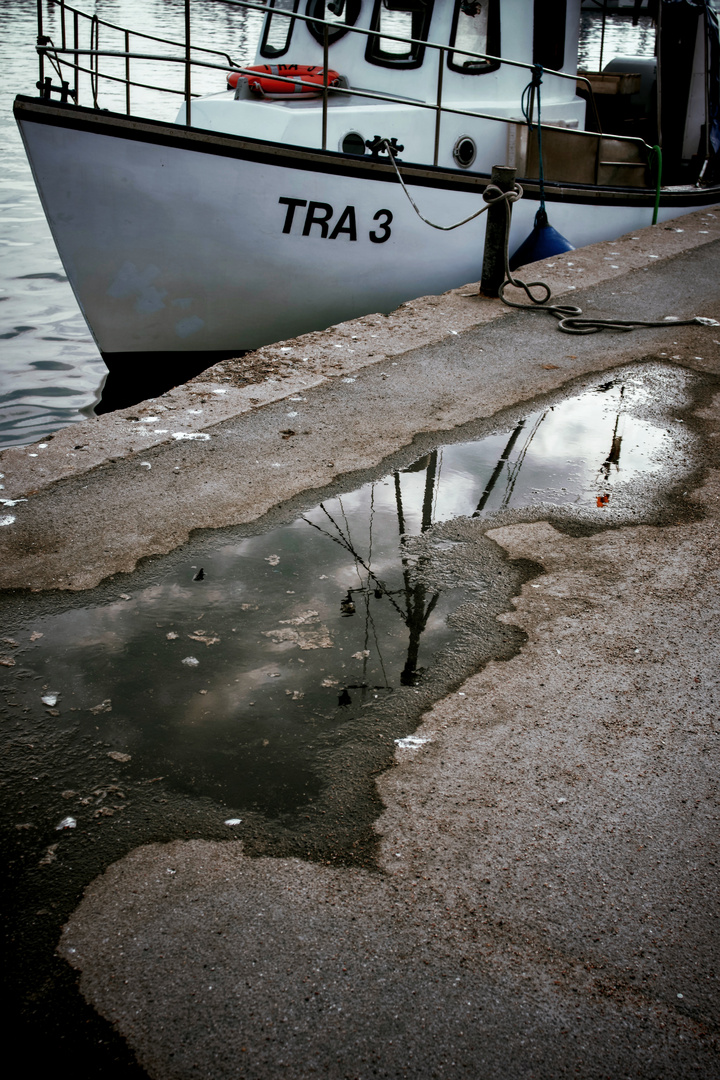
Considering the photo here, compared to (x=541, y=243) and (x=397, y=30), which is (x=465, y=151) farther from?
(x=397, y=30)

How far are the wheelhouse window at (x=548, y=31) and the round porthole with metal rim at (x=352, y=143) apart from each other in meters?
2.17

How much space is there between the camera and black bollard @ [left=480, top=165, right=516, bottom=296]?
5.67m

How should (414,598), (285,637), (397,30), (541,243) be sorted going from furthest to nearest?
(541,243), (397,30), (414,598), (285,637)

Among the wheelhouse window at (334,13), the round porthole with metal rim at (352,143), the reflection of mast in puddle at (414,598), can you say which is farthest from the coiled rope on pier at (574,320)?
the wheelhouse window at (334,13)

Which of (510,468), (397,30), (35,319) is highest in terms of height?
(397,30)

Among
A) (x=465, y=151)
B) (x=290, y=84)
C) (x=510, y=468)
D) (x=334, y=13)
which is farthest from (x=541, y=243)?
(x=510, y=468)

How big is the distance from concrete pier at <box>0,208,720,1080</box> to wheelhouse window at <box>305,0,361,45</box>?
5724mm

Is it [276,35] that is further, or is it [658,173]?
[658,173]

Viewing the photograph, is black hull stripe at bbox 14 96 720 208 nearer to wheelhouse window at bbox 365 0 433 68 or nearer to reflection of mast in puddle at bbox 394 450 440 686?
wheelhouse window at bbox 365 0 433 68

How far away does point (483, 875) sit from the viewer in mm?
1947

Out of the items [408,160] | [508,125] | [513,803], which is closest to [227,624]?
[513,803]

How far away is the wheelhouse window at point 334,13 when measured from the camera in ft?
24.7

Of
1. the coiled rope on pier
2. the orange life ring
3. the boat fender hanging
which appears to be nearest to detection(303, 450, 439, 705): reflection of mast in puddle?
the coiled rope on pier

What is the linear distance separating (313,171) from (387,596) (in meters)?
4.78
